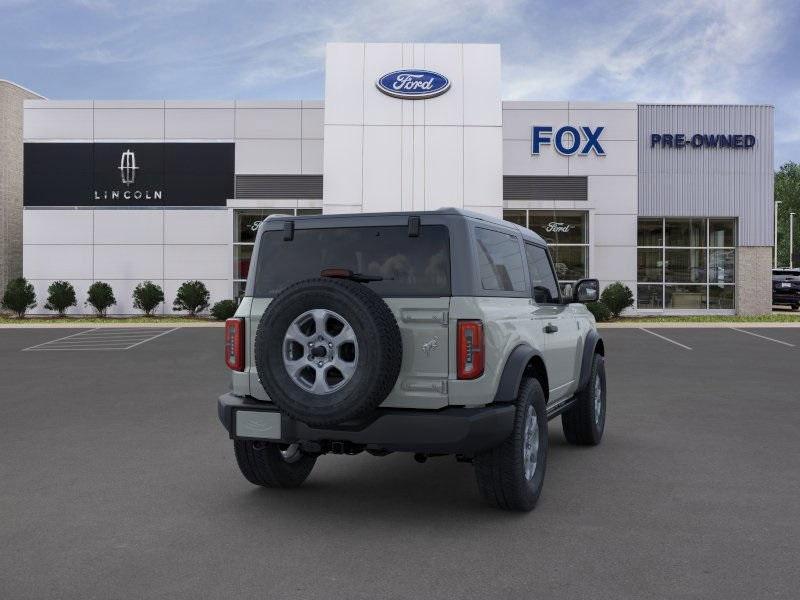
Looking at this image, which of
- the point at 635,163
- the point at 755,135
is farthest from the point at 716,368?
the point at 755,135

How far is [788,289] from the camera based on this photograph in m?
37.3

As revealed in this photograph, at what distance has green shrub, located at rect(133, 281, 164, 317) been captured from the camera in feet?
95.5

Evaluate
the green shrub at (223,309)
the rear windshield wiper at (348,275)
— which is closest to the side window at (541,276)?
the rear windshield wiper at (348,275)

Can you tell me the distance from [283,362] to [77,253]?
27.9 meters

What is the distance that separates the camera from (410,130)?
2691 cm

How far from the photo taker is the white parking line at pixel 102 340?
725 inches

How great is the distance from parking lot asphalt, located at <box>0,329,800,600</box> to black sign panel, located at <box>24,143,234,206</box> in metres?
21.9

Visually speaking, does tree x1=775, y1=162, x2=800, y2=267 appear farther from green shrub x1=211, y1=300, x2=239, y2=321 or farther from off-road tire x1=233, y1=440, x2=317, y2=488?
off-road tire x1=233, y1=440, x2=317, y2=488

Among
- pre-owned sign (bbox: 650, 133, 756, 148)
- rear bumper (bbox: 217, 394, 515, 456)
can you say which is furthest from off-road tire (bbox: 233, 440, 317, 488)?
pre-owned sign (bbox: 650, 133, 756, 148)

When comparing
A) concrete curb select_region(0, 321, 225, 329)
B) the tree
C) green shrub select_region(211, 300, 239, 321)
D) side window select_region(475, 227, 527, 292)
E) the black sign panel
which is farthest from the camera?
the tree

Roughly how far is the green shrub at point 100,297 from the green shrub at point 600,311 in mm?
16862

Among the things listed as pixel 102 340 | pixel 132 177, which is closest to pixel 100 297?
pixel 132 177

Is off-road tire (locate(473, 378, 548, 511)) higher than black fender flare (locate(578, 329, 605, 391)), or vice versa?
black fender flare (locate(578, 329, 605, 391))

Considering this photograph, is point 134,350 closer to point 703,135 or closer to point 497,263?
point 497,263
